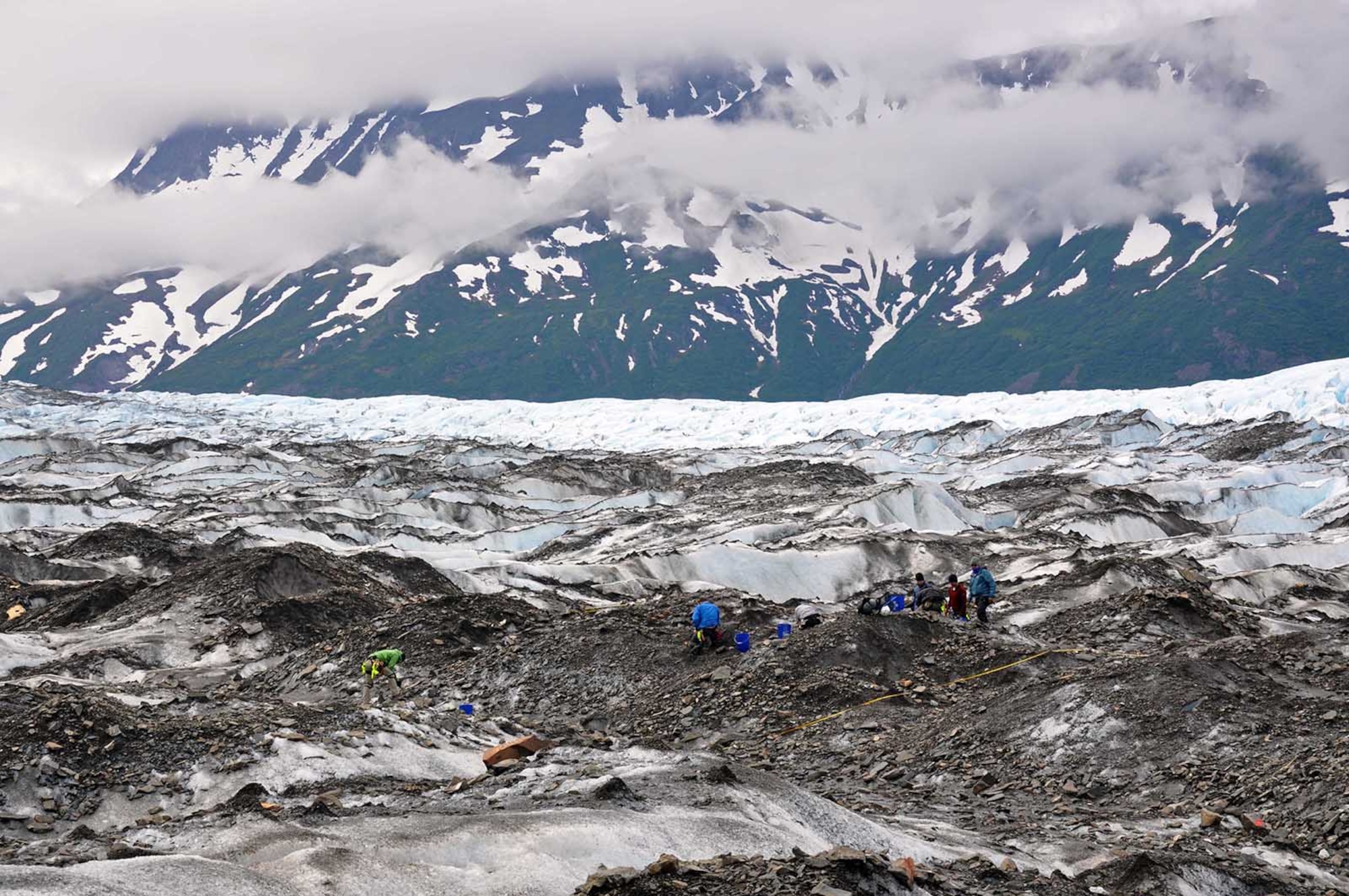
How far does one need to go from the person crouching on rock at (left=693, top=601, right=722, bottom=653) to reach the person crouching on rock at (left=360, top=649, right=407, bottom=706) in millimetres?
5437

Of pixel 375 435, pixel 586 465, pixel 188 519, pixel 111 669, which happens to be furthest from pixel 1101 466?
pixel 375 435

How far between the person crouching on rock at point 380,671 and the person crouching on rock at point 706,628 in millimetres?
5437

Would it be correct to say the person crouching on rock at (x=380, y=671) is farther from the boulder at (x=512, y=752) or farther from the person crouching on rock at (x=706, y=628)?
the boulder at (x=512, y=752)

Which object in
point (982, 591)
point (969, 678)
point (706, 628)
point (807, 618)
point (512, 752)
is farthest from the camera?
point (982, 591)

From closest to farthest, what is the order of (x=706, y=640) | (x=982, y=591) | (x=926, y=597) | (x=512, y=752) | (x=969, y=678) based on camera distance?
(x=512, y=752)
(x=969, y=678)
(x=706, y=640)
(x=982, y=591)
(x=926, y=597)

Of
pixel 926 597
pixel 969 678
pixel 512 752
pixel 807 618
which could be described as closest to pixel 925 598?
pixel 926 597

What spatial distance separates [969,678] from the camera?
2428 cm

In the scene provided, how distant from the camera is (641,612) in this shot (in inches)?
1096

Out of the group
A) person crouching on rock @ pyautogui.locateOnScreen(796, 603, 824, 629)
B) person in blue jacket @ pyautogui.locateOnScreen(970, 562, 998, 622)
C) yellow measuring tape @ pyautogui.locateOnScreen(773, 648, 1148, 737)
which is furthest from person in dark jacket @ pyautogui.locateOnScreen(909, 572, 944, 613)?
yellow measuring tape @ pyautogui.locateOnScreen(773, 648, 1148, 737)

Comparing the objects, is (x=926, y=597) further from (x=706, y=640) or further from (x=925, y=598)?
(x=706, y=640)

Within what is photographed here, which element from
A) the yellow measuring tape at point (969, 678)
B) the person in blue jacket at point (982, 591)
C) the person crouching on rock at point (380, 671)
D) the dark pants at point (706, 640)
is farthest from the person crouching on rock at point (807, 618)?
the person crouching on rock at point (380, 671)

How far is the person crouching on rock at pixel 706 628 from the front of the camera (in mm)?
25391

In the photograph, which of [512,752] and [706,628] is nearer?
[512,752]

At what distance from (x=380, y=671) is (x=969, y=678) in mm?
10471
